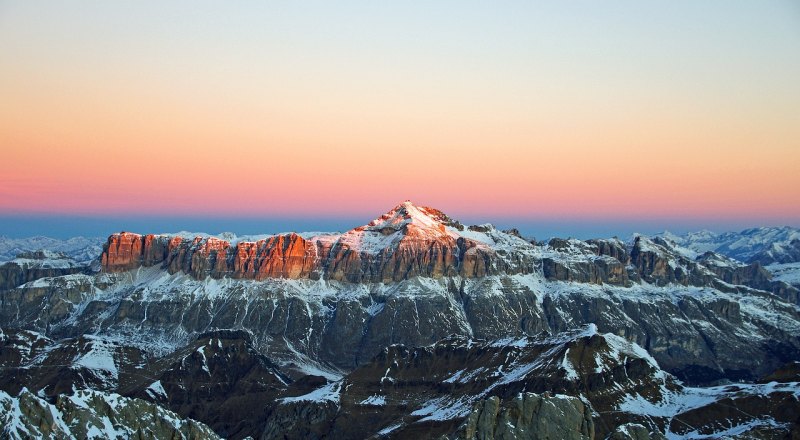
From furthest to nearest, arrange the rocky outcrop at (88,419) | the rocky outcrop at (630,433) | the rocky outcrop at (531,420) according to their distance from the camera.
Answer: the rocky outcrop at (531,420), the rocky outcrop at (88,419), the rocky outcrop at (630,433)

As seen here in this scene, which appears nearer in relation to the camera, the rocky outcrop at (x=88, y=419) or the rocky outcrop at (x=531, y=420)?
the rocky outcrop at (x=88, y=419)

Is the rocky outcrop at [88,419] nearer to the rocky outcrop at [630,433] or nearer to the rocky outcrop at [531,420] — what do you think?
the rocky outcrop at [531,420]

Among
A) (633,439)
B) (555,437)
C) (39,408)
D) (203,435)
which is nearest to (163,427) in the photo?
(203,435)

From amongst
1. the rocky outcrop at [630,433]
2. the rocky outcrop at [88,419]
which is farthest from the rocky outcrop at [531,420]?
the rocky outcrop at [88,419]

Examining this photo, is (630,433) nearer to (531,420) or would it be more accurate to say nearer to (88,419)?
(531,420)

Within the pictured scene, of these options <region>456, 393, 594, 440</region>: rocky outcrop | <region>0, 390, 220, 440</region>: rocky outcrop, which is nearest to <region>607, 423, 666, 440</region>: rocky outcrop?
<region>456, 393, 594, 440</region>: rocky outcrop

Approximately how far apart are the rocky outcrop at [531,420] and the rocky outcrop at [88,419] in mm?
54762

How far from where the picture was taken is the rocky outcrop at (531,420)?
169250 mm

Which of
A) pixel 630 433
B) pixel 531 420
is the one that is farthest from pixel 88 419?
pixel 630 433

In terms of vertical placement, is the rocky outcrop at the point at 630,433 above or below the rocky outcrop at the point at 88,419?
above

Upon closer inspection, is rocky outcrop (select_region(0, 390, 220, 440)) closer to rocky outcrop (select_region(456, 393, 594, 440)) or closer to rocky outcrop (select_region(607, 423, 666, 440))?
rocky outcrop (select_region(456, 393, 594, 440))

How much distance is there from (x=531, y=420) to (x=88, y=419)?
8344 cm

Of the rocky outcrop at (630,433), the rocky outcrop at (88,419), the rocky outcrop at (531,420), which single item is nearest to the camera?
the rocky outcrop at (630,433)

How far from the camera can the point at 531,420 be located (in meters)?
171
